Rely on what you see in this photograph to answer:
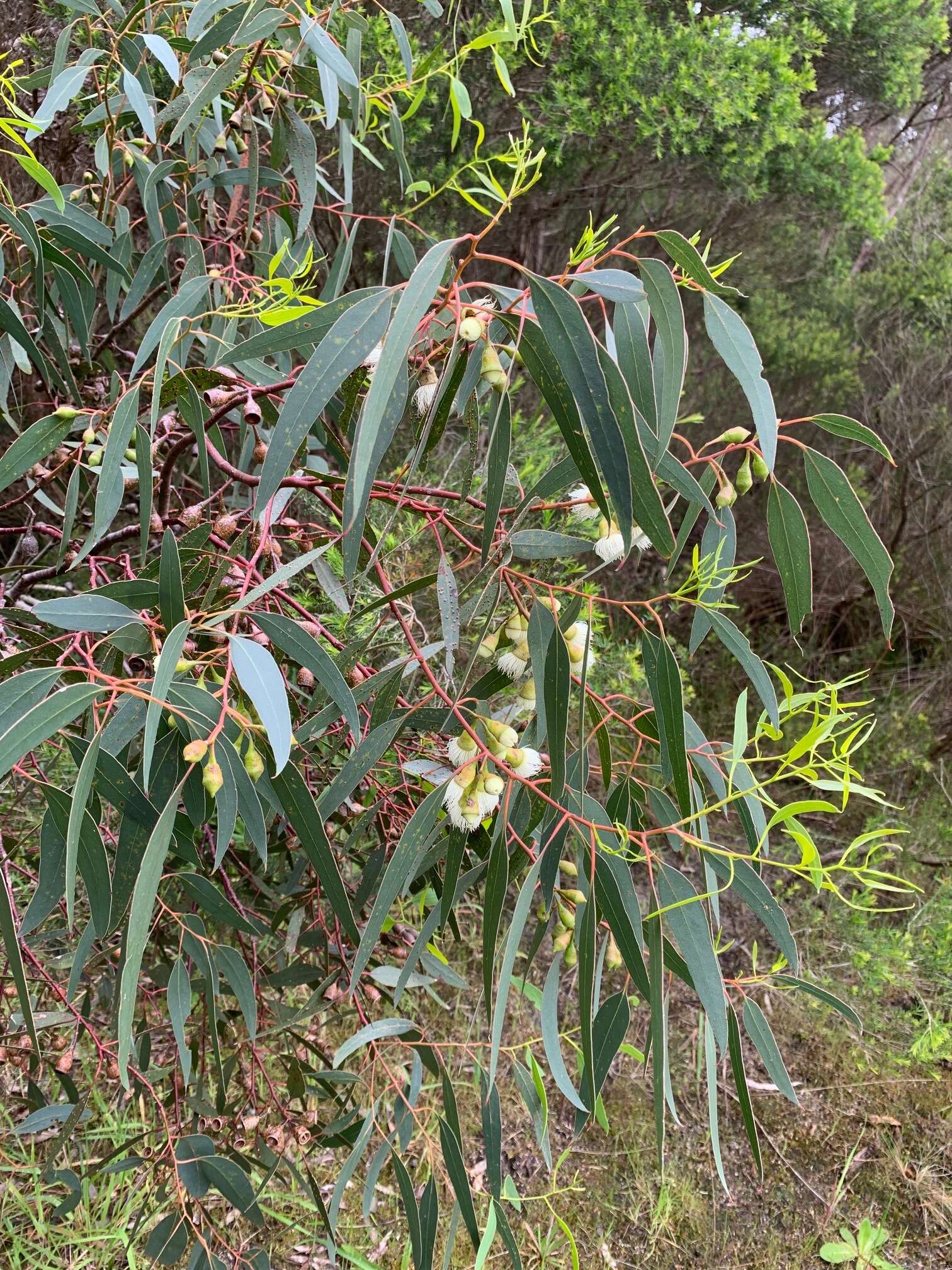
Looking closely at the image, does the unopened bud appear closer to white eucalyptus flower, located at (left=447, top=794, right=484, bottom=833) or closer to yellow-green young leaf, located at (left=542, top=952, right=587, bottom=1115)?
white eucalyptus flower, located at (left=447, top=794, right=484, bottom=833)

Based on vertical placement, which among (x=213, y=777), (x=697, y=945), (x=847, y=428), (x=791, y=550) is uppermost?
(x=847, y=428)

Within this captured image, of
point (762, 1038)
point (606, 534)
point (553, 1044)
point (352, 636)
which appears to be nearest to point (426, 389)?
point (606, 534)

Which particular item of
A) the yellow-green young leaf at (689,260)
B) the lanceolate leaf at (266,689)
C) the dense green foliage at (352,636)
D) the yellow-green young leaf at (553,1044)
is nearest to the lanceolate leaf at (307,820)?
the dense green foliage at (352,636)

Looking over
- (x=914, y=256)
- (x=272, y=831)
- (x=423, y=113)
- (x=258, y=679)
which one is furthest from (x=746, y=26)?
(x=258, y=679)

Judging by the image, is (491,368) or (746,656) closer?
(491,368)

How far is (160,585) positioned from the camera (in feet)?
1.86

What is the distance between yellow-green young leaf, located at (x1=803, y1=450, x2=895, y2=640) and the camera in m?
0.62

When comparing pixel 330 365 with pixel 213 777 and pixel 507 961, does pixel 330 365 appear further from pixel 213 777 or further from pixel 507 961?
pixel 507 961

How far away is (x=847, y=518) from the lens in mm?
637

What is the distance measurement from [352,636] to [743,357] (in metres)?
0.88

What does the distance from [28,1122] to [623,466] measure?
97 cm

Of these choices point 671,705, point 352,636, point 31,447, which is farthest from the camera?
point 352,636

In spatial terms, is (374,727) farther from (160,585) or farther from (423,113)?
(423,113)

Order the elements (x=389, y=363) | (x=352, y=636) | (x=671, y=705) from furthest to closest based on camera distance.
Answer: (x=352, y=636)
(x=671, y=705)
(x=389, y=363)
